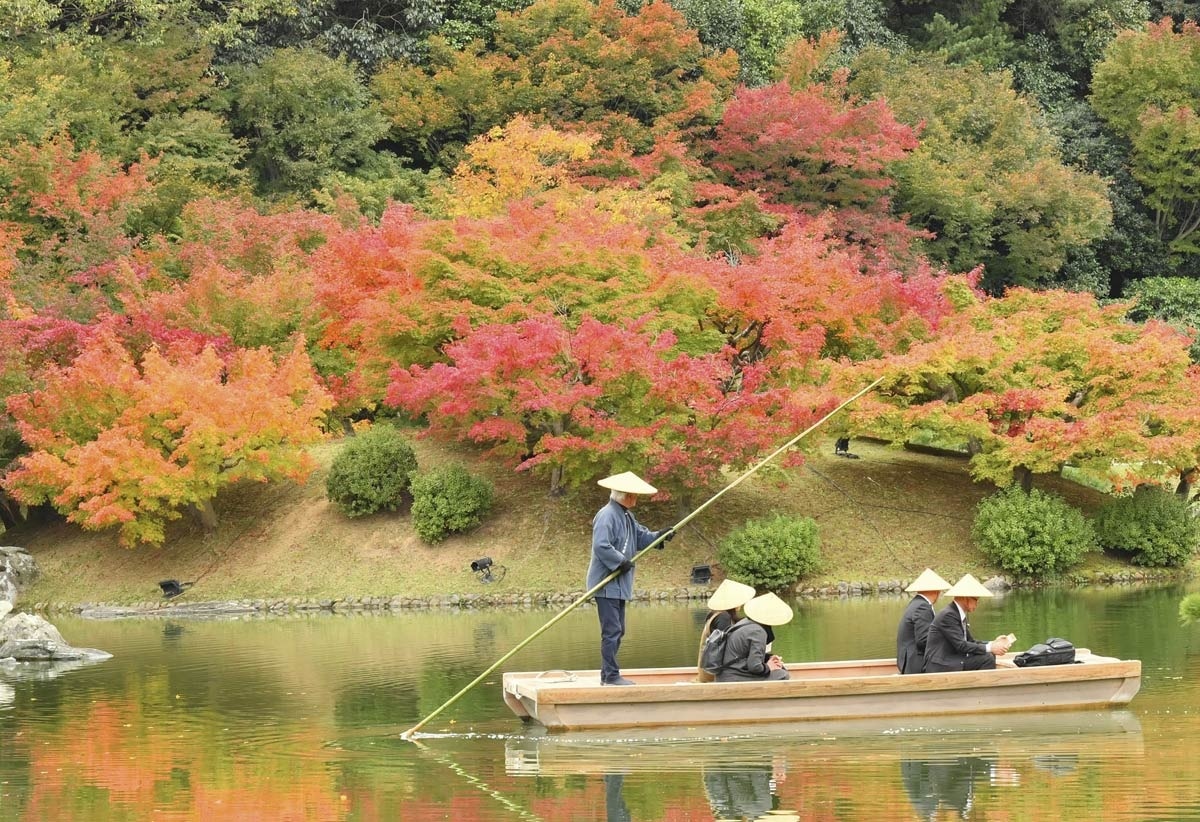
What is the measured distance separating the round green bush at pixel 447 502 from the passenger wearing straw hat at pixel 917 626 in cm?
1342

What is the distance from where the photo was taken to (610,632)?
14.3 metres

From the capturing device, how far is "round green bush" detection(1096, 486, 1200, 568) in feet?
83.9

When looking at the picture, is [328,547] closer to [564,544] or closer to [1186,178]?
[564,544]

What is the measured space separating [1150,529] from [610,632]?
14011mm

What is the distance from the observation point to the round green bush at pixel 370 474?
91.2 feet

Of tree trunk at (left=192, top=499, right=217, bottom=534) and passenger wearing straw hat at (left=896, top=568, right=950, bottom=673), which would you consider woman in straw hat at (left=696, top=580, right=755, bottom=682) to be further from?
tree trunk at (left=192, top=499, right=217, bottom=534)

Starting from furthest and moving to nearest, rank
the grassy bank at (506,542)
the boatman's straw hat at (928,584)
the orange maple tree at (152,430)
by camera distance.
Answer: the orange maple tree at (152,430)
the grassy bank at (506,542)
the boatman's straw hat at (928,584)

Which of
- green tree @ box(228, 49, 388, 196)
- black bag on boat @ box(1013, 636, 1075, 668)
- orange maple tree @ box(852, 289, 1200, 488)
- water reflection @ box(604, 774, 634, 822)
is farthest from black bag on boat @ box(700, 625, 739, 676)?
green tree @ box(228, 49, 388, 196)

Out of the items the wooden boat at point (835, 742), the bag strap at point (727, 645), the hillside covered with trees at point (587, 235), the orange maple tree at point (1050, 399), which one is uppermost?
the hillside covered with trees at point (587, 235)

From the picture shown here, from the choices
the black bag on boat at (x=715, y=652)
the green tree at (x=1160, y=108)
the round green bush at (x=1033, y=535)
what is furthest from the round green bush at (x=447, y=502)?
the green tree at (x=1160, y=108)

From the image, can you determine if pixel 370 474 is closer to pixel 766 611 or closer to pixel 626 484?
pixel 626 484

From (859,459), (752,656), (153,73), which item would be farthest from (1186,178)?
(752,656)

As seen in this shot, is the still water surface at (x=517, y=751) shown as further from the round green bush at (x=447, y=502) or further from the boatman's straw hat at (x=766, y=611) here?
the round green bush at (x=447, y=502)

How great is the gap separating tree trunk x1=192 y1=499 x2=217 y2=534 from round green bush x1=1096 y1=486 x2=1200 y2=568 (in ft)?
47.3
